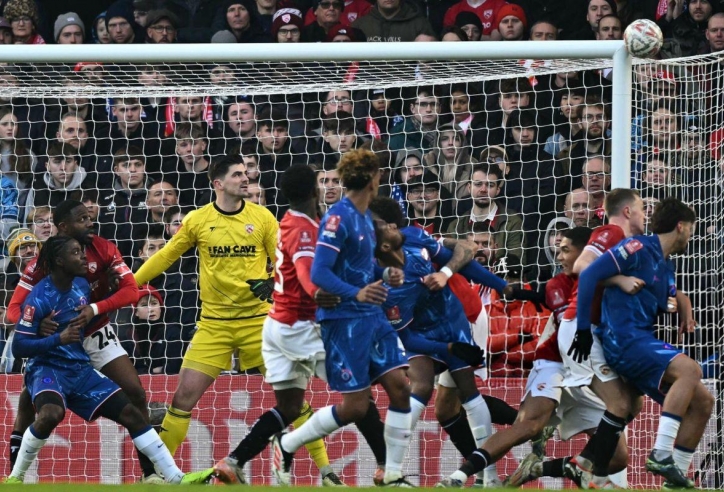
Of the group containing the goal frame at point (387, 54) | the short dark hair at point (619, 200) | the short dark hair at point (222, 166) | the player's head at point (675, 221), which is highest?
the goal frame at point (387, 54)

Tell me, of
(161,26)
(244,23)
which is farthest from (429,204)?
(161,26)

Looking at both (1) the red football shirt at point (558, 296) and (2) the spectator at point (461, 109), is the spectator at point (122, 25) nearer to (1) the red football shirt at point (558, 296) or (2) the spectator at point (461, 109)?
(2) the spectator at point (461, 109)

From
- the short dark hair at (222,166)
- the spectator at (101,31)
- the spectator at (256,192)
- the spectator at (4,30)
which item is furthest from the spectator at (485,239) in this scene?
the spectator at (4,30)

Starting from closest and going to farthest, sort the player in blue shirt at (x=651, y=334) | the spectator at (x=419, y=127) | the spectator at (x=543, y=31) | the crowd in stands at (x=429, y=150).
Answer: the player in blue shirt at (x=651, y=334)
the crowd in stands at (x=429, y=150)
the spectator at (x=419, y=127)
the spectator at (x=543, y=31)

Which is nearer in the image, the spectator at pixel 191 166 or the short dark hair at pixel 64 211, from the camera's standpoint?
the short dark hair at pixel 64 211

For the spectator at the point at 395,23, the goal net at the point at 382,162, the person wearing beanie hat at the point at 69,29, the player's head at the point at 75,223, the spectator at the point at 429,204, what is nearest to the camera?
the player's head at the point at 75,223

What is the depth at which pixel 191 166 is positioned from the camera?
1126cm

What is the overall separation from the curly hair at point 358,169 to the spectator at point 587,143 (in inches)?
125

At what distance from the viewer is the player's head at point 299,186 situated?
8.02 metres

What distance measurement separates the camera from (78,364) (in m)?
8.69

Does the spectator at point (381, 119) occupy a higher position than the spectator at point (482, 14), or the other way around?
the spectator at point (482, 14)

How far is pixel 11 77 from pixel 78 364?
11.1 ft

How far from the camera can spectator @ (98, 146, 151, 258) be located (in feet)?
36.0

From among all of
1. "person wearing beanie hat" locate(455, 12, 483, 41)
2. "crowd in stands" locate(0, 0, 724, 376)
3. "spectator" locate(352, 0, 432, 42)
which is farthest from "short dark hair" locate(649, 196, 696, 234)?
"spectator" locate(352, 0, 432, 42)
